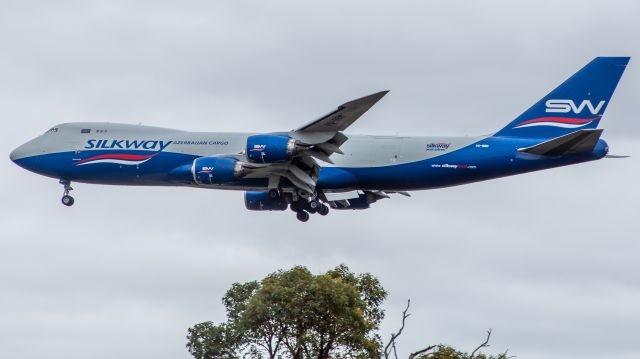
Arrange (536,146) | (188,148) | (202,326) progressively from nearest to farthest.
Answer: (536,146) → (188,148) → (202,326)

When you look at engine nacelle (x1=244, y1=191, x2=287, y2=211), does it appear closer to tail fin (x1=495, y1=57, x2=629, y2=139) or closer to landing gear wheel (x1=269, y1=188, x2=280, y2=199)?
landing gear wheel (x1=269, y1=188, x2=280, y2=199)

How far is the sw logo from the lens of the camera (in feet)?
225

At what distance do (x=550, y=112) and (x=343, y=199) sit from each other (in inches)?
499

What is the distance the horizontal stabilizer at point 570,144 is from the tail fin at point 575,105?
2.66 meters

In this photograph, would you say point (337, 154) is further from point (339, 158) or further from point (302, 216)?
point (302, 216)

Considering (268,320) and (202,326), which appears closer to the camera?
(268,320)

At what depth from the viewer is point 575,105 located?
68.8 metres

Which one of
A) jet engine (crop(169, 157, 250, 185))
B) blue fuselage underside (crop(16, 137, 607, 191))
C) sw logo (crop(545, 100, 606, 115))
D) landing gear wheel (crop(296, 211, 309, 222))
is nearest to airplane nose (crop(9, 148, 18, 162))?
blue fuselage underside (crop(16, 137, 607, 191))

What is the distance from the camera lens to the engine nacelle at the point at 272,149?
65.3 meters

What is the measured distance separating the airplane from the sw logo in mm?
51

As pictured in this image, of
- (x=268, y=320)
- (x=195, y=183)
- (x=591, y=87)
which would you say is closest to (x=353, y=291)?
(x=268, y=320)

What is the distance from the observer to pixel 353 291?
6962cm

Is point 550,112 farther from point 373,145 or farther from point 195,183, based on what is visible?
point 195,183

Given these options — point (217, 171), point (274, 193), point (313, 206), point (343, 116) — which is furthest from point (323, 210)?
point (343, 116)
